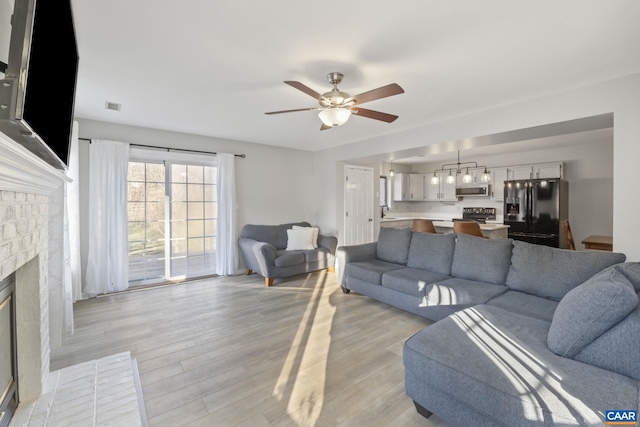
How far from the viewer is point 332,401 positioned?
189cm

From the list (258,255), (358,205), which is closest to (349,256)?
(258,255)

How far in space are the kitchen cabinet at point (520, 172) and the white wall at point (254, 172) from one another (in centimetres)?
436

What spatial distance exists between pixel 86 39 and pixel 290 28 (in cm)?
147

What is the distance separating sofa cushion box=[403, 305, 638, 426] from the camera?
3.99 feet

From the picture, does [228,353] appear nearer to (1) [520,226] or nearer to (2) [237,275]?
(2) [237,275]

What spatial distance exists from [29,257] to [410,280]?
313cm

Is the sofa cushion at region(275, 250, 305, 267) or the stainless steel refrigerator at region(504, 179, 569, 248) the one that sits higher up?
the stainless steel refrigerator at region(504, 179, 569, 248)

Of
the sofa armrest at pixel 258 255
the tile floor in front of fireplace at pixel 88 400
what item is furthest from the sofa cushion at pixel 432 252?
the tile floor in front of fireplace at pixel 88 400

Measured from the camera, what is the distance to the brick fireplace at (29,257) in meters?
1.25

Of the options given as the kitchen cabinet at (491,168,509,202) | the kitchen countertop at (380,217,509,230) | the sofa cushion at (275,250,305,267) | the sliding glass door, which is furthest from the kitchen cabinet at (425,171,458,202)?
the sliding glass door

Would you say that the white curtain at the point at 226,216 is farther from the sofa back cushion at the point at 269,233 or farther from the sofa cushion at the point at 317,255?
the sofa cushion at the point at 317,255

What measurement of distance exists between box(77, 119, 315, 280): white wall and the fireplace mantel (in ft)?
9.71

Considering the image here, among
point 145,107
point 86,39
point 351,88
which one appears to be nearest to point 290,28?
point 351,88

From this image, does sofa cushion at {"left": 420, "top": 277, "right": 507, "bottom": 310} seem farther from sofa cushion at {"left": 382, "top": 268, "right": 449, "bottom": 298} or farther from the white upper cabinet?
the white upper cabinet
